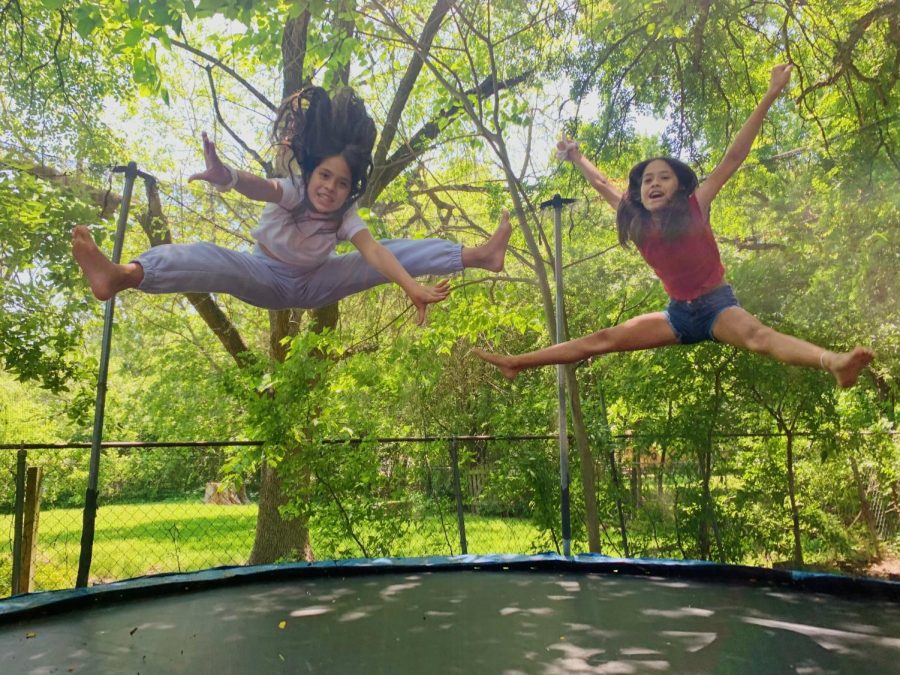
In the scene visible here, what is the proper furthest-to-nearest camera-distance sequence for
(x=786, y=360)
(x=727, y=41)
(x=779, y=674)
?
(x=727, y=41) < (x=786, y=360) < (x=779, y=674)

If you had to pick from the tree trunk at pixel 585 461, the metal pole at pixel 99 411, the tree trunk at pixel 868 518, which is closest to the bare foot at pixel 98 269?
the metal pole at pixel 99 411

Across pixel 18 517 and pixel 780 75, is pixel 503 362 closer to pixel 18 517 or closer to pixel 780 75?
pixel 780 75

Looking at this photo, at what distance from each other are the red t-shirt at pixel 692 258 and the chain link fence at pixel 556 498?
53.8 inches

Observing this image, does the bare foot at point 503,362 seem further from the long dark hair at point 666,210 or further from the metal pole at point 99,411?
the metal pole at point 99,411

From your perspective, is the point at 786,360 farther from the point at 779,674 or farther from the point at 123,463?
the point at 123,463

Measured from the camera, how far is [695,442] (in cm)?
308

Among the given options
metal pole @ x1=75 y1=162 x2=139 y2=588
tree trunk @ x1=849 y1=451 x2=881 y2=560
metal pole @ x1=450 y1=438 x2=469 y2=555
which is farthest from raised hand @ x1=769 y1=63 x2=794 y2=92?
tree trunk @ x1=849 y1=451 x2=881 y2=560

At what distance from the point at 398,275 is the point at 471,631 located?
954mm

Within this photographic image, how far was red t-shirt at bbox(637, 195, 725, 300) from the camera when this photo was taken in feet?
6.36

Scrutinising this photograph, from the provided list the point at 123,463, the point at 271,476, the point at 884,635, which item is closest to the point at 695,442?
the point at 884,635

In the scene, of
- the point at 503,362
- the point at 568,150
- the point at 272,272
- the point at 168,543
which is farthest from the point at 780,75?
the point at 168,543

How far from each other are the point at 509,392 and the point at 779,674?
4049mm

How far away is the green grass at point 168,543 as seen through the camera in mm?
3441

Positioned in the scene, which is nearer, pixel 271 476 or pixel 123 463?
pixel 271 476
